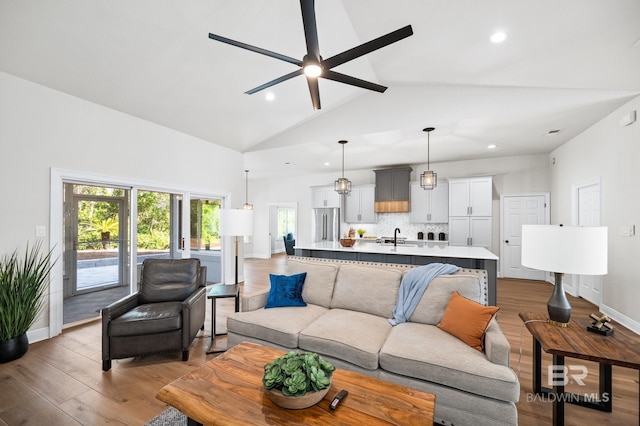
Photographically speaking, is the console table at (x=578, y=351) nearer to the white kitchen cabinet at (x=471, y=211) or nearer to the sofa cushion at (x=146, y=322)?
the sofa cushion at (x=146, y=322)

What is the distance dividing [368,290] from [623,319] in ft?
11.4

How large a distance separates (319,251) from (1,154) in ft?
13.2

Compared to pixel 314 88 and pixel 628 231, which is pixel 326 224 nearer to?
pixel 314 88

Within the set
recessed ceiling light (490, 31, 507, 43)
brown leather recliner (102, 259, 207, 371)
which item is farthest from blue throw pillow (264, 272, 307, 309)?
recessed ceiling light (490, 31, 507, 43)

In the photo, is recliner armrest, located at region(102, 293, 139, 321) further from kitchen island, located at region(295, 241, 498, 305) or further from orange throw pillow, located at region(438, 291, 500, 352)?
orange throw pillow, located at region(438, 291, 500, 352)

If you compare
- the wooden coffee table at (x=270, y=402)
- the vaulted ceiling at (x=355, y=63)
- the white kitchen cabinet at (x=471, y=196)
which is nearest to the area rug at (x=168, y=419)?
the wooden coffee table at (x=270, y=402)

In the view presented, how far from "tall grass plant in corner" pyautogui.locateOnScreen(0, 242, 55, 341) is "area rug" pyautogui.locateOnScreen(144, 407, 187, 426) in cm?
195

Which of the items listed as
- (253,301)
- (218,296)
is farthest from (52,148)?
(253,301)

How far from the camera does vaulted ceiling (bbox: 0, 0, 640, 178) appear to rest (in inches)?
101

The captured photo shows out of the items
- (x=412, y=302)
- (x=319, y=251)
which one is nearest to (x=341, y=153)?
(x=319, y=251)

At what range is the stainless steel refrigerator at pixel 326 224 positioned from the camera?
7.75 meters

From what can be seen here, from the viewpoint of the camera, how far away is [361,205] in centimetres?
737

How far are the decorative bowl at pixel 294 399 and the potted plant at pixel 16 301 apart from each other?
2907mm

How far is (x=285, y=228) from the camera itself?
1095cm
